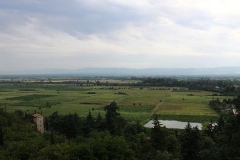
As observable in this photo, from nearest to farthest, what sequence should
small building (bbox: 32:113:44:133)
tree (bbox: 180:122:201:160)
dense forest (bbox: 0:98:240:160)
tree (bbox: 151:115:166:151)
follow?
1. dense forest (bbox: 0:98:240:160)
2. tree (bbox: 180:122:201:160)
3. tree (bbox: 151:115:166:151)
4. small building (bbox: 32:113:44:133)

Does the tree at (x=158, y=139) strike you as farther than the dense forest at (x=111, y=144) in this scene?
Yes

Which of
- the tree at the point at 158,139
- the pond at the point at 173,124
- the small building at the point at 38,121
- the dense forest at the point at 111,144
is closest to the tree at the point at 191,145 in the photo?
the dense forest at the point at 111,144

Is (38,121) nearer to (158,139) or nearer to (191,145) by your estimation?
(158,139)

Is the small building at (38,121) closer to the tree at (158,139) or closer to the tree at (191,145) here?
the tree at (158,139)

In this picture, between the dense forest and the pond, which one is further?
the pond

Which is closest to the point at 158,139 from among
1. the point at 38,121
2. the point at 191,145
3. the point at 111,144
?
the point at 191,145

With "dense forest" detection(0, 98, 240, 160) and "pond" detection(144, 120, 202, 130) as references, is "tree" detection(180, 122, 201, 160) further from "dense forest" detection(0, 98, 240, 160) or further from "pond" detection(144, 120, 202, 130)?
"pond" detection(144, 120, 202, 130)

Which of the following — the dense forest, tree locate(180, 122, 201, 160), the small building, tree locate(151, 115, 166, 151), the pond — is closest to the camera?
the dense forest


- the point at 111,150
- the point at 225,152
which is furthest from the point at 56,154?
the point at 225,152

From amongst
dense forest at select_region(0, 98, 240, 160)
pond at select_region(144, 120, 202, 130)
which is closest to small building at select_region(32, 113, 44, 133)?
dense forest at select_region(0, 98, 240, 160)

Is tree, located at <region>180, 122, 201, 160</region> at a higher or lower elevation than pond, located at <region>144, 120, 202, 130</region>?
higher

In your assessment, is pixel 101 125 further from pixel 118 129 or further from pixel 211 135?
pixel 211 135
